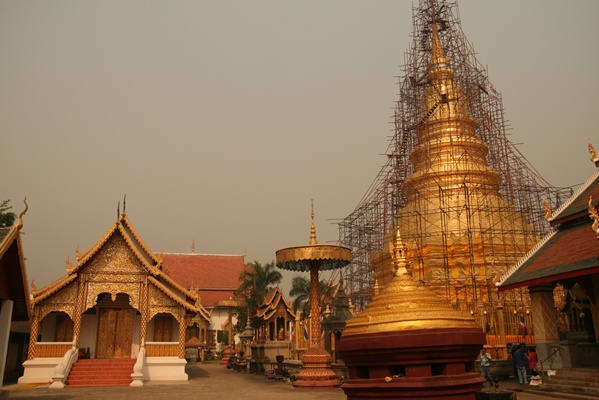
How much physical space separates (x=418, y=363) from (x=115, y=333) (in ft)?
71.0

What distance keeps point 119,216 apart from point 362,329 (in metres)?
20.2

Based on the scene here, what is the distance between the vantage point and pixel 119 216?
75.5ft

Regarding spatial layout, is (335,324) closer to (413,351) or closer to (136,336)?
(136,336)

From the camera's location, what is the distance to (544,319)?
16.0m

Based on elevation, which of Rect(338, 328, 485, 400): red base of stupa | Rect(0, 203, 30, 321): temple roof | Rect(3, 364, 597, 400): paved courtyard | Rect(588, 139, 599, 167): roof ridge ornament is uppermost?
Rect(588, 139, 599, 167): roof ridge ornament

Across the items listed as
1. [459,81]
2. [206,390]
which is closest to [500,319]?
[206,390]

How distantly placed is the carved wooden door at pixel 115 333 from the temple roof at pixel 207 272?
98.8 ft

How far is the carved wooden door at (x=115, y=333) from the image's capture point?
23.1m

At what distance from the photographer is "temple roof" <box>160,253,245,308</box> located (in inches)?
2169

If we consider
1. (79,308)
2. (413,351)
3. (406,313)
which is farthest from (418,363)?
(79,308)

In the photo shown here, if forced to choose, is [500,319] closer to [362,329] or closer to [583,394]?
[583,394]

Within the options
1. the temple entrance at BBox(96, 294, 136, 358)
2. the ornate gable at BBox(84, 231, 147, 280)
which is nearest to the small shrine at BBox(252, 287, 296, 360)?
the temple entrance at BBox(96, 294, 136, 358)

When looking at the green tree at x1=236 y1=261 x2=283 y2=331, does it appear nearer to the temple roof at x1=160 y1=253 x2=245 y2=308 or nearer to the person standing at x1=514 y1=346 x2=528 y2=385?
the temple roof at x1=160 y1=253 x2=245 y2=308

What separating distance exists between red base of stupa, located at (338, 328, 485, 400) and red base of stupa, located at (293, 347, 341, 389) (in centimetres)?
1316
